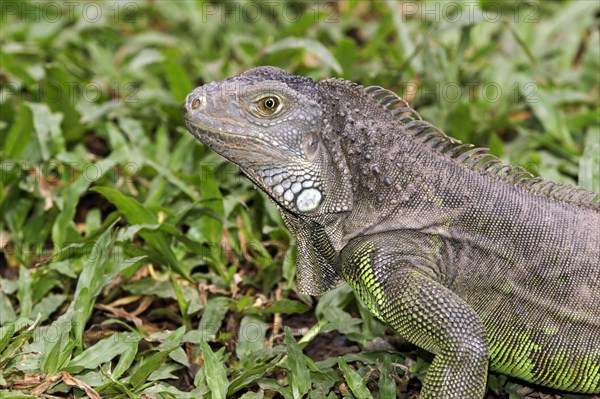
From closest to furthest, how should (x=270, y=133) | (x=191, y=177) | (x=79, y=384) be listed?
1. (x=270, y=133)
2. (x=79, y=384)
3. (x=191, y=177)

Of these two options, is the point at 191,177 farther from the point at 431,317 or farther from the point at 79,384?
the point at 431,317

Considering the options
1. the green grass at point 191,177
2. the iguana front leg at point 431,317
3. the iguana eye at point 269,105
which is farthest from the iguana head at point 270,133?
the green grass at point 191,177

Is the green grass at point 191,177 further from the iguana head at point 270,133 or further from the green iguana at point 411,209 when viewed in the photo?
the iguana head at point 270,133

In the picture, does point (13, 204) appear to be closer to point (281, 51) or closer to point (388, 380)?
point (281, 51)

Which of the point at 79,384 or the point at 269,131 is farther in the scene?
the point at 79,384

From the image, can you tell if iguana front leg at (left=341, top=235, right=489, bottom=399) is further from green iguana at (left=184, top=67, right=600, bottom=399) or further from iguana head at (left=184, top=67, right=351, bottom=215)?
iguana head at (left=184, top=67, right=351, bottom=215)

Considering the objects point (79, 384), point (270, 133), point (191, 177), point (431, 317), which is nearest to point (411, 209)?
point (431, 317)

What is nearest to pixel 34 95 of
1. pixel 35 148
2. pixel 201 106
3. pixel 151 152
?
pixel 35 148
